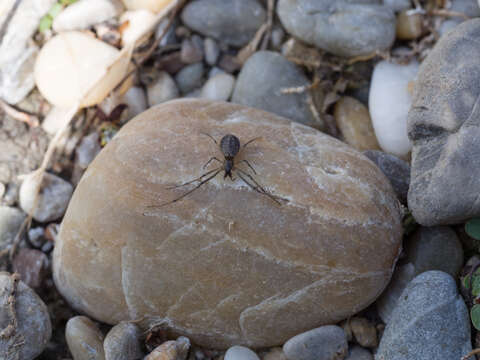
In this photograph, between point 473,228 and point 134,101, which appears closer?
point 473,228

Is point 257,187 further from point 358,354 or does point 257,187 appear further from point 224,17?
point 224,17

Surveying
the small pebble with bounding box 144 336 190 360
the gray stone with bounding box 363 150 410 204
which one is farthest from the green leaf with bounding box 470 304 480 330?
the small pebble with bounding box 144 336 190 360

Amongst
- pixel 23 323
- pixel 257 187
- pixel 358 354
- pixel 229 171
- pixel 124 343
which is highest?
pixel 229 171

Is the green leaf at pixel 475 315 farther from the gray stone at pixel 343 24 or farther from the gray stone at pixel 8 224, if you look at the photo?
the gray stone at pixel 8 224

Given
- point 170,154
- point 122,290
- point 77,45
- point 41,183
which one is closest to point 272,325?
point 122,290

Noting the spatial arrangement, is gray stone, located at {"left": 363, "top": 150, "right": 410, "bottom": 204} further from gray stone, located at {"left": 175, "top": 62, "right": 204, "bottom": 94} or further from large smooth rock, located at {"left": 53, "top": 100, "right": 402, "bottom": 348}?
gray stone, located at {"left": 175, "top": 62, "right": 204, "bottom": 94}

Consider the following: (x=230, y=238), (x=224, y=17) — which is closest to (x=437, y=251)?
(x=230, y=238)
